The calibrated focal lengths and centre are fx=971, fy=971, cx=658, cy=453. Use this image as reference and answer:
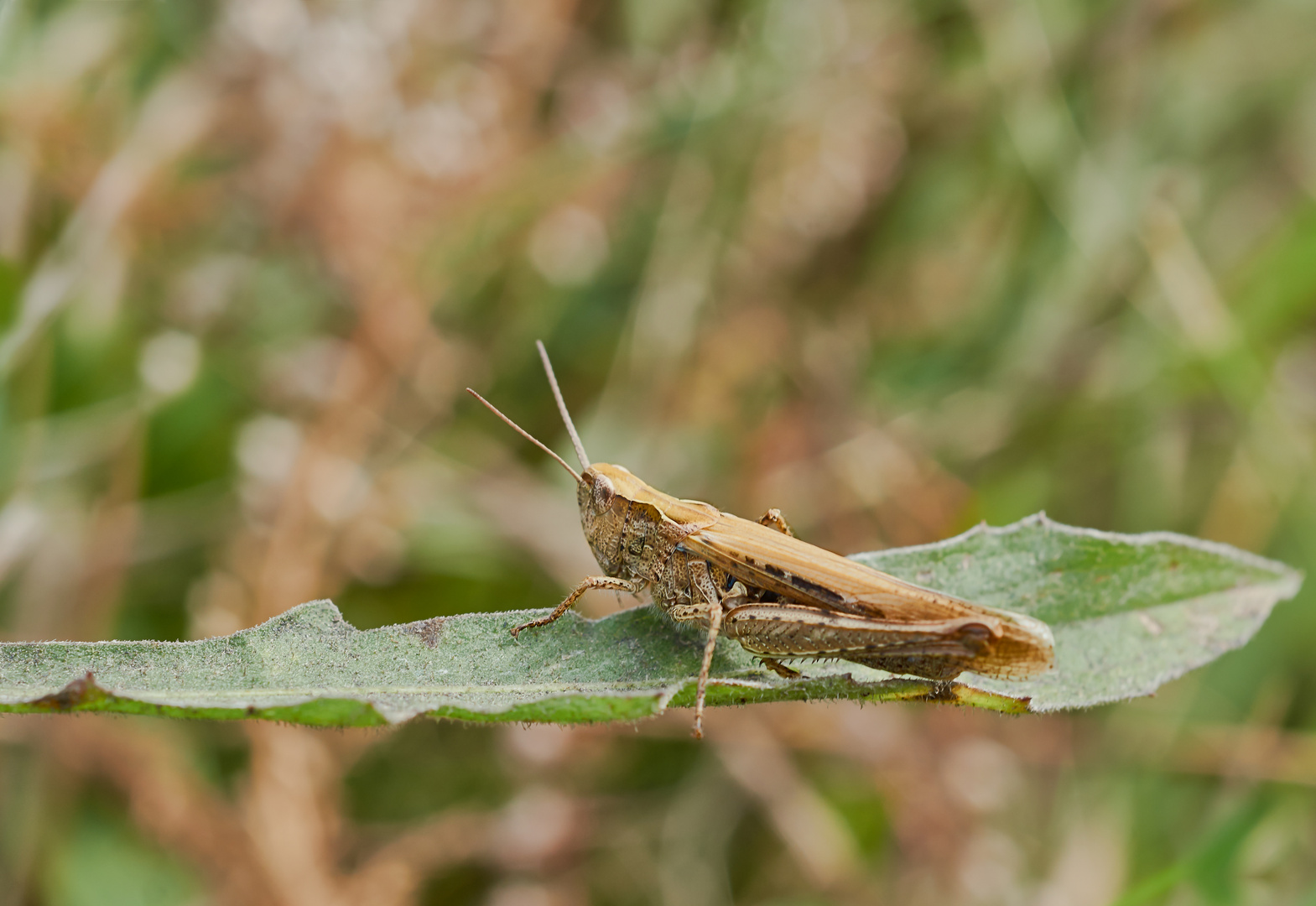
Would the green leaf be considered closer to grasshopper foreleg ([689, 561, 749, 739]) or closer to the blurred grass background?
grasshopper foreleg ([689, 561, 749, 739])

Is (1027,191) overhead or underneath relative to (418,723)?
overhead

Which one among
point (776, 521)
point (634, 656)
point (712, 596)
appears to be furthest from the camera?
point (776, 521)

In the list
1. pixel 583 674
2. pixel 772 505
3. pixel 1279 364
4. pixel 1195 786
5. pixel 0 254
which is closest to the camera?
pixel 583 674

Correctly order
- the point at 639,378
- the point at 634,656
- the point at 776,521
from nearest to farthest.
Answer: the point at 634,656 < the point at 776,521 < the point at 639,378

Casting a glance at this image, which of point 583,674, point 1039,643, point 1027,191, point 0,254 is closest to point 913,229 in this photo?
point 1027,191

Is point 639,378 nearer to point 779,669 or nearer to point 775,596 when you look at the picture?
point 775,596

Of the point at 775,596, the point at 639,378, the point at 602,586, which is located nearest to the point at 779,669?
the point at 775,596

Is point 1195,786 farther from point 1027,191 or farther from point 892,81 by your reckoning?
point 892,81

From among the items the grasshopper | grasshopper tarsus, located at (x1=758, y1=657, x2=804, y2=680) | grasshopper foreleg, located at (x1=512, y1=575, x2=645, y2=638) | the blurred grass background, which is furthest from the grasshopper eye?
the blurred grass background
